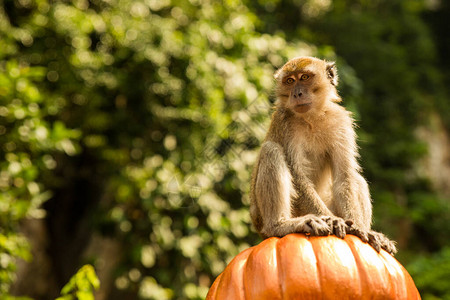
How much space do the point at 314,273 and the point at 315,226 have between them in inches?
11.5

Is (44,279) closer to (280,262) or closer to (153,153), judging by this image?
(153,153)

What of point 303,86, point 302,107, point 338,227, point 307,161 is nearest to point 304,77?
point 303,86

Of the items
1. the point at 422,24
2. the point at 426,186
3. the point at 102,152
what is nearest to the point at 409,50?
the point at 422,24

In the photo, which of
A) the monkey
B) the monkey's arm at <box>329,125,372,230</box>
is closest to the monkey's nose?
the monkey

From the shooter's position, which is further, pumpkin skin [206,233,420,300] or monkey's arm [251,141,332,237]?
monkey's arm [251,141,332,237]

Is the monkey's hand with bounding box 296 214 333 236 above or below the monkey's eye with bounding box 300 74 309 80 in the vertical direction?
below

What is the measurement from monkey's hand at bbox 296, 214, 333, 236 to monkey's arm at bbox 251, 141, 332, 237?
0.15 m

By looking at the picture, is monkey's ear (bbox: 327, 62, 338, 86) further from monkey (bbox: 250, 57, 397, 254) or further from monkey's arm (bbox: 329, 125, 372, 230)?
monkey's arm (bbox: 329, 125, 372, 230)

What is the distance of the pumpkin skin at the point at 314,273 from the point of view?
2.39 metres

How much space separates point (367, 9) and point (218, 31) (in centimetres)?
863

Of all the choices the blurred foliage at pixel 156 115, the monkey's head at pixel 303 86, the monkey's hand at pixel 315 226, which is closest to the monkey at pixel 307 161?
the monkey's head at pixel 303 86

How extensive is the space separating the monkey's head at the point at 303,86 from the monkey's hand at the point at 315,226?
1046 mm

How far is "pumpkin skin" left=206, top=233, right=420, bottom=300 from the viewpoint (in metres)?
2.39

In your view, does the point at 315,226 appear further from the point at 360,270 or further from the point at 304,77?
the point at 304,77
